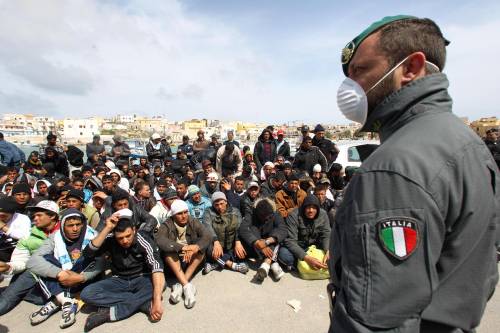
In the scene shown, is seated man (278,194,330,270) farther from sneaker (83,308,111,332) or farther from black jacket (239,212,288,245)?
sneaker (83,308,111,332)

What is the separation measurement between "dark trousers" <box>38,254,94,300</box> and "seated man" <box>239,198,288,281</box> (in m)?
2.02

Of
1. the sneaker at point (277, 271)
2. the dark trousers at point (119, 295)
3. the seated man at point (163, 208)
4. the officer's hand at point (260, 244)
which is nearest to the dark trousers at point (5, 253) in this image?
the dark trousers at point (119, 295)

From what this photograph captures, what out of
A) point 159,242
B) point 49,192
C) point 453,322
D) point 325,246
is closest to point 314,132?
point 325,246

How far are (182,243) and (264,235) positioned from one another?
1.20 metres

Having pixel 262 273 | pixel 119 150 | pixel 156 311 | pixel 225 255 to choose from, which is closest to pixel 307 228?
pixel 262 273

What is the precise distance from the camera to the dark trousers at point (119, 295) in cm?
273

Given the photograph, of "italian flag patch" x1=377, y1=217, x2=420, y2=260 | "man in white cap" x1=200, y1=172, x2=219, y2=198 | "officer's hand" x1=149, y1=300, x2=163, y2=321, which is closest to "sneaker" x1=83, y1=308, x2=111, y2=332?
"officer's hand" x1=149, y1=300, x2=163, y2=321

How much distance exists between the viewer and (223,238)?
396cm

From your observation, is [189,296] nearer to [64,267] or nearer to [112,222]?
[112,222]

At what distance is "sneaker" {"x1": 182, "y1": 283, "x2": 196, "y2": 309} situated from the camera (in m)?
2.84

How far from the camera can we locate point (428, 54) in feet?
2.73

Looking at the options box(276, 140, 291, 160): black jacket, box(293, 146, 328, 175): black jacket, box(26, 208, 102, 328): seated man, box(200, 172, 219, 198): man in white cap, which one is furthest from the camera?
box(276, 140, 291, 160): black jacket

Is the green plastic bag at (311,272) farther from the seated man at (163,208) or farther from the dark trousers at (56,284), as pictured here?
the dark trousers at (56,284)

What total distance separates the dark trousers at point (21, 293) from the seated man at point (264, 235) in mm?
2494
